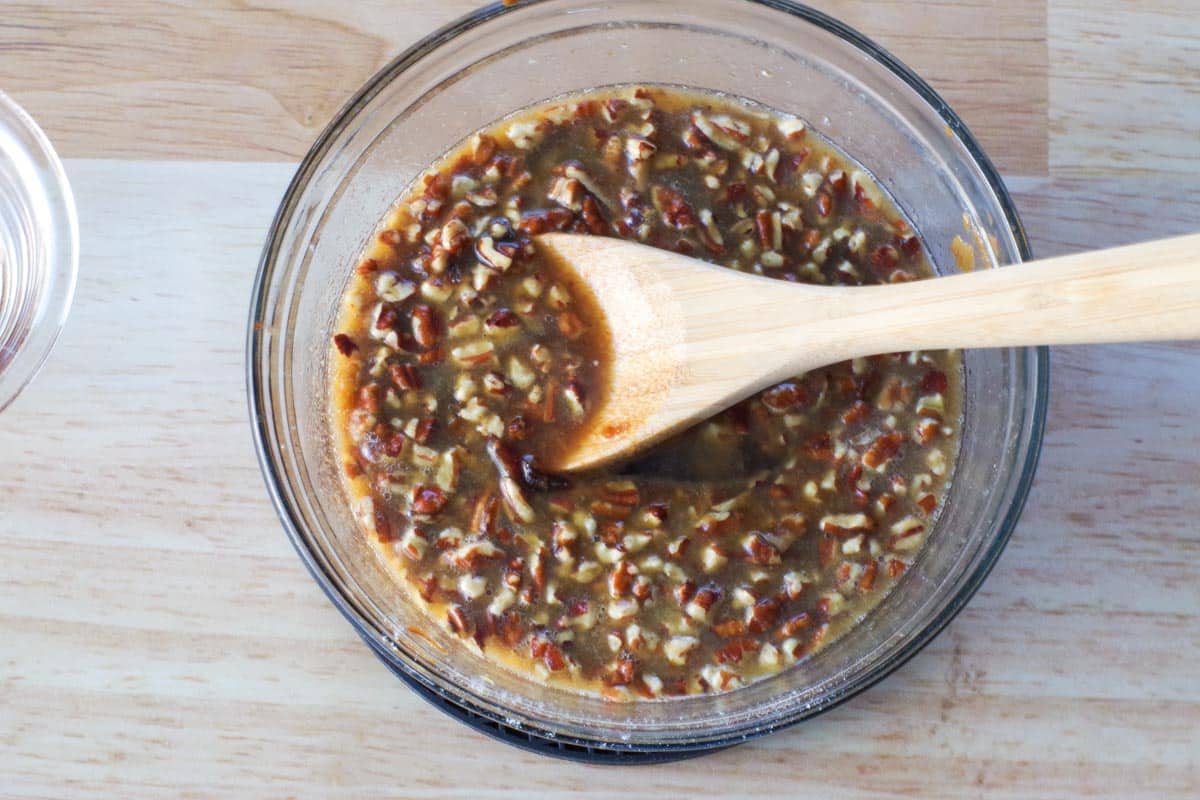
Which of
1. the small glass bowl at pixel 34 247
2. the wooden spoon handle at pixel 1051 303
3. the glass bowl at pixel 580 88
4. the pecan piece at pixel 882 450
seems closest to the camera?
the wooden spoon handle at pixel 1051 303

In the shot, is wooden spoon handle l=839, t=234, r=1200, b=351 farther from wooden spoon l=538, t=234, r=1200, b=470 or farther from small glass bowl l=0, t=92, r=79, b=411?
small glass bowl l=0, t=92, r=79, b=411

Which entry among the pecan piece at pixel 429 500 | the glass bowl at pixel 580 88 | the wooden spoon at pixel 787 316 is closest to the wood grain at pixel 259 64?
the glass bowl at pixel 580 88

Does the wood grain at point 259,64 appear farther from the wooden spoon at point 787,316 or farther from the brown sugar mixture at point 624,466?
the wooden spoon at point 787,316

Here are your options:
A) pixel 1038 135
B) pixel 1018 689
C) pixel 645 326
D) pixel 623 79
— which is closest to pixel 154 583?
pixel 645 326

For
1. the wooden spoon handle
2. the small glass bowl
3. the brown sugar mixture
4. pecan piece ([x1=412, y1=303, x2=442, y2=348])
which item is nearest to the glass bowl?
the brown sugar mixture

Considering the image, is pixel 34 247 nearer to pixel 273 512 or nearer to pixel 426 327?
pixel 273 512

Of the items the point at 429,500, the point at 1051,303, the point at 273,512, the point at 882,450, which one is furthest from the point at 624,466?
the point at 1051,303
